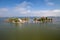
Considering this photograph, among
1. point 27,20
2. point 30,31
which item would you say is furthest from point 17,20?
point 30,31

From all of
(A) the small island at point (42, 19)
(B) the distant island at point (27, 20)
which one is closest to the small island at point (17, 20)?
(B) the distant island at point (27, 20)

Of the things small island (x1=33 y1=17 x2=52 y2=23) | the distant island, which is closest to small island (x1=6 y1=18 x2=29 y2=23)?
the distant island

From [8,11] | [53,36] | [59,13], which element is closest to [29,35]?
[53,36]

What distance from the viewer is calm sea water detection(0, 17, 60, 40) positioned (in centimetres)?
185

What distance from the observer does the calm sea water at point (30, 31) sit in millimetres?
1848

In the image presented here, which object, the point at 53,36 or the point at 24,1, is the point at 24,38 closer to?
the point at 53,36

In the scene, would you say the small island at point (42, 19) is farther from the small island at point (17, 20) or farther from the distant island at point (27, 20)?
the small island at point (17, 20)

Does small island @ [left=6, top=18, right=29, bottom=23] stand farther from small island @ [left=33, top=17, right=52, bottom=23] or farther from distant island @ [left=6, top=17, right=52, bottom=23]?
small island @ [left=33, top=17, right=52, bottom=23]

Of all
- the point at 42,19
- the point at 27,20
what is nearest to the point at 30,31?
the point at 27,20

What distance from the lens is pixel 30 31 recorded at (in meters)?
1.92

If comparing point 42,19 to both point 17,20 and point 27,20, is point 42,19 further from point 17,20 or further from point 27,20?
point 17,20

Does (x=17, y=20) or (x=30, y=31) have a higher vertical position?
(x=17, y=20)

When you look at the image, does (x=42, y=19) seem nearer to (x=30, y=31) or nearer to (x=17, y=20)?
(x=30, y=31)

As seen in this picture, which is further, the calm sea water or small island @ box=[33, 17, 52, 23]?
small island @ box=[33, 17, 52, 23]
